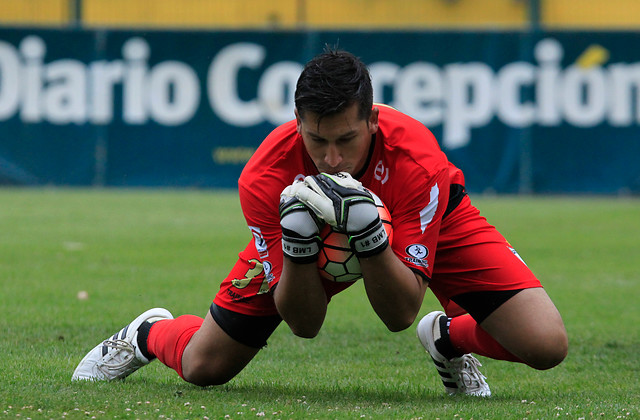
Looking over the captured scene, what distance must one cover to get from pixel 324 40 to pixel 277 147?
15.0m

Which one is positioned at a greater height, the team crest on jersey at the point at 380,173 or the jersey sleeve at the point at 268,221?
the team crest on jersey at the point at 380,173

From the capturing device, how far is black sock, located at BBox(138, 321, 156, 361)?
5.14m

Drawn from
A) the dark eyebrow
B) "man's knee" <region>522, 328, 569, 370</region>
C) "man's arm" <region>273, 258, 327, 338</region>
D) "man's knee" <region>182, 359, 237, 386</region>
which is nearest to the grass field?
"man's knee" <region>182, 359, 237, 386</region>

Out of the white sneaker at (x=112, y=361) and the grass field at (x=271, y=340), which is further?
the white sneaker at (x=112, y=361)

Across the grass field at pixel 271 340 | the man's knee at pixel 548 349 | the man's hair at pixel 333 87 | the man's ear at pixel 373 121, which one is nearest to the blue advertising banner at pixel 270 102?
the grass field at pixel 271 340

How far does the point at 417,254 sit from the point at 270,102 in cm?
1491

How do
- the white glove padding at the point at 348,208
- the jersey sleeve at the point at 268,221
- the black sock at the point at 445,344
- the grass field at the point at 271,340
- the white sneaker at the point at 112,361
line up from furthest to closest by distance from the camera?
the black sock at the point at 445,344 < the white sneaker at the point at 112,361 < the jersey sleeve at the point at 268,221 < the grass field at the point at 271,340 < the white glove padding at the point at 348,208

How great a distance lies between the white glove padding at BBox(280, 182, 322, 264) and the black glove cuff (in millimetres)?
161

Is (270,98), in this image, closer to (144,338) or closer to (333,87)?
(144,338)

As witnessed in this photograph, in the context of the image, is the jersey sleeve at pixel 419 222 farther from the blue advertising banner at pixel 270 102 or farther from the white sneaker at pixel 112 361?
the blue advertising banner at pixel 270 102

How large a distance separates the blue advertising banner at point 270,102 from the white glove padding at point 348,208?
14.9 metres

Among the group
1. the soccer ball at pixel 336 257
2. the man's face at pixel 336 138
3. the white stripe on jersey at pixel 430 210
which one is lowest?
the soccer ball at pixel 336 257

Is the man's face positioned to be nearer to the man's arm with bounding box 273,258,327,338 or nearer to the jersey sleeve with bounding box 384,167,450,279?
the jersey sleeve with bounding box 384,167,450,279

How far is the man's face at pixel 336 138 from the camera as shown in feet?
14.0
